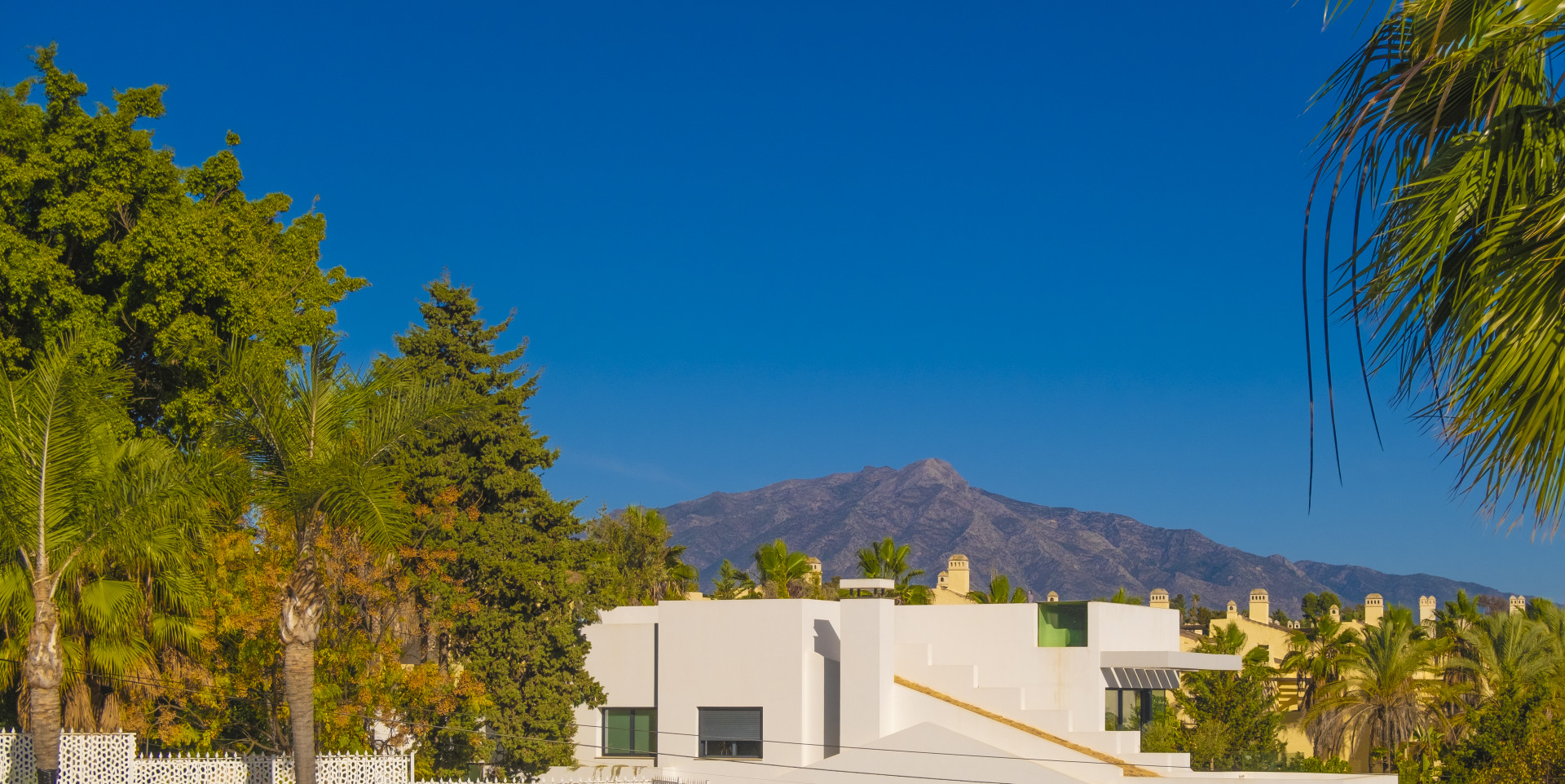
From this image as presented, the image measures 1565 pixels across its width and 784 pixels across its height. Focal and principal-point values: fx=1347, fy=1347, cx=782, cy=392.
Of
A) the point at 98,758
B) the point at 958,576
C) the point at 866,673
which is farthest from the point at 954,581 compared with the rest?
the point at 98,758

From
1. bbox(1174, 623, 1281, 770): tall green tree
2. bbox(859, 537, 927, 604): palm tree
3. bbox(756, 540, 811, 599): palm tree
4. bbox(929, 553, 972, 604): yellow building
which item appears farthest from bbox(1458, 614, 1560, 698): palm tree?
bbox(756, 540, 811, 599): palm tree

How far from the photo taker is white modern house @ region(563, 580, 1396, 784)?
2705 cm

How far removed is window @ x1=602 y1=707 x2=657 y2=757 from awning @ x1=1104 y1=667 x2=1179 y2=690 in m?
10.9

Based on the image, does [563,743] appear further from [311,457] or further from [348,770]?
[311,457]

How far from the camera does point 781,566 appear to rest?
60125mm

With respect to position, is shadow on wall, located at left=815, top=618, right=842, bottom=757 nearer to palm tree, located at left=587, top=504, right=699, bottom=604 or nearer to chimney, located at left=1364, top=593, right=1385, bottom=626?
palm tree, located at left=587, top=504, right=699, bottom=604

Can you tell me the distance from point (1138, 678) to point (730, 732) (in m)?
9.34

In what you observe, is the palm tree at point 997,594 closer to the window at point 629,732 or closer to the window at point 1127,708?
the window at point 1127,708

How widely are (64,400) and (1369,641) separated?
3997 centimetres

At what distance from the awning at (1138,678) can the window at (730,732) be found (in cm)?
793

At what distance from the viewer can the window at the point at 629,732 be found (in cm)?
3266

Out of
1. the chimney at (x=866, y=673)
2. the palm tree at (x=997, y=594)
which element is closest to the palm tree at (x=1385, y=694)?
the palm tree at (x=997, y=594)

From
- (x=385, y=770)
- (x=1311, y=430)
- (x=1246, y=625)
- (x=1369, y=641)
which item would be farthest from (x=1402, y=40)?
(x=1246, y=625)

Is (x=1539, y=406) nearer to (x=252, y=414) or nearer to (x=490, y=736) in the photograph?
(x=252, y=414)
